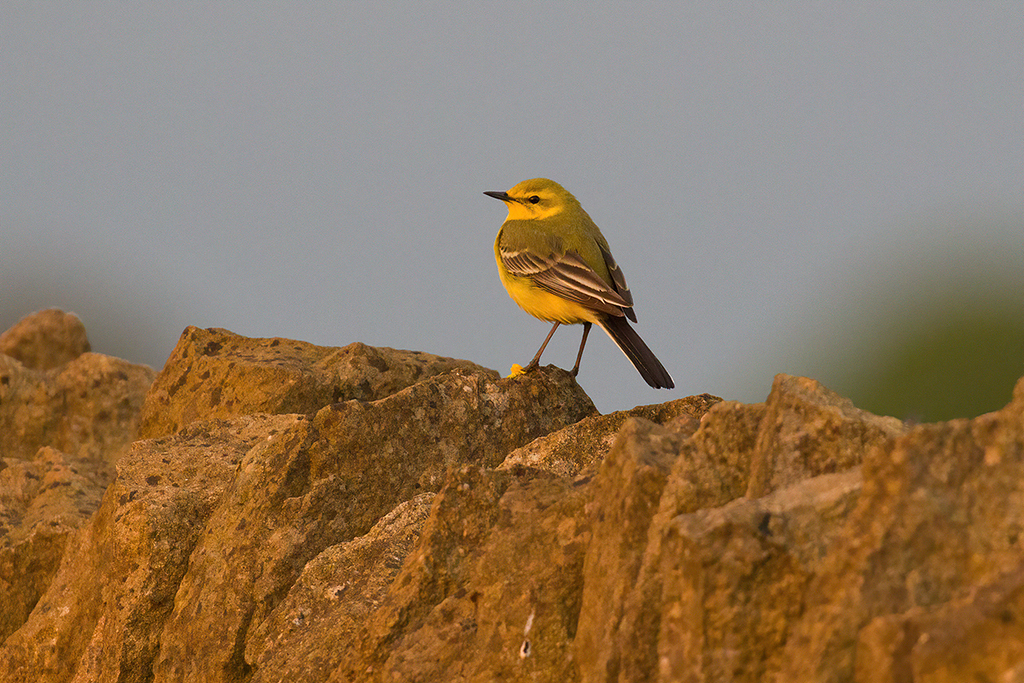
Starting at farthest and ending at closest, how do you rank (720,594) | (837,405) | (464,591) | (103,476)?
1. (103,476)
2. (464,591)
3. (837,405)
4. (720,594)

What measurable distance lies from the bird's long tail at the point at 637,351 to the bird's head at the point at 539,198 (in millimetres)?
2272

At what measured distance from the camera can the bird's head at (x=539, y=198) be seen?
1152cm

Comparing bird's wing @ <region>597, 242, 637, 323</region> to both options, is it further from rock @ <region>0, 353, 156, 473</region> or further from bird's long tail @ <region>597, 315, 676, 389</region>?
rock @ <region>0, 353, 156, 473</region>

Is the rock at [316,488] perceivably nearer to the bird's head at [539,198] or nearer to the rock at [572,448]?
the rock at [572,448]

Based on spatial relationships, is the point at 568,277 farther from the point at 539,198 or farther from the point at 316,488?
the point at 316,488

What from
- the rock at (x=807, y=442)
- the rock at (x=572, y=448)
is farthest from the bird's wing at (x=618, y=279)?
the rock at (x=807, y=442)

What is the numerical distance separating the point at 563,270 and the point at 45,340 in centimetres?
981

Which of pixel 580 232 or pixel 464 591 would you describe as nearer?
pixel 464 591

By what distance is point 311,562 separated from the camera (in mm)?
6398

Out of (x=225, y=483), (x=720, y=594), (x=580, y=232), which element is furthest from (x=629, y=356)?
(x=720, y=594)

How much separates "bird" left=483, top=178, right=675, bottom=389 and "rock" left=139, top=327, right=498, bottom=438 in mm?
1038

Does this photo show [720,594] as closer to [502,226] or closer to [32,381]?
[502,226]

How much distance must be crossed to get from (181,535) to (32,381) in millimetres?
7428

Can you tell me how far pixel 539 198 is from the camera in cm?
1155
